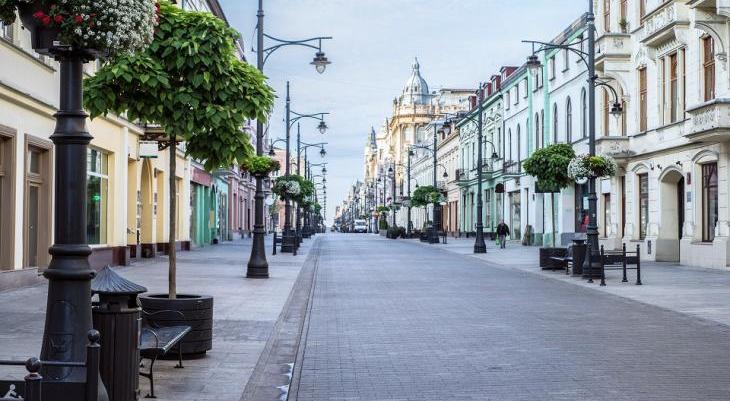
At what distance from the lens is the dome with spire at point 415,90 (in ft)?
493

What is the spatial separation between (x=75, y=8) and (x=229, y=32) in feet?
14.8

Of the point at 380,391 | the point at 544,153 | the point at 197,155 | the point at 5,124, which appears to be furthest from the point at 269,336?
the point at 544,153

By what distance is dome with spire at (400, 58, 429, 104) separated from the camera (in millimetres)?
150375

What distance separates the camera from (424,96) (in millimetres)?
151000

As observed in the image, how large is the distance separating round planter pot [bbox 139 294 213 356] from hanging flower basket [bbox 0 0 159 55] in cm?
427

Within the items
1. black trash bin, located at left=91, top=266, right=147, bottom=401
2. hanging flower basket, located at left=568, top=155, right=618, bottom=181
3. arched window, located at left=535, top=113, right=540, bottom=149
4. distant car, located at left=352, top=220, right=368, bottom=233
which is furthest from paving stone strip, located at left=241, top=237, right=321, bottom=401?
distant car, located at left=352, top=220, right=368, bottom=233

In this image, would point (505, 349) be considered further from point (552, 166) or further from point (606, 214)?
point (606, 214)

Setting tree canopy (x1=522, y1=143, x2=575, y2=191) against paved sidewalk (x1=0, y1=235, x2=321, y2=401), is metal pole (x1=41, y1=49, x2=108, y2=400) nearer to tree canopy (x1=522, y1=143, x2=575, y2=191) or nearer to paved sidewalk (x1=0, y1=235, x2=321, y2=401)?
paved sidewalk (x1=0, y1=235, x2=321, y2=401)

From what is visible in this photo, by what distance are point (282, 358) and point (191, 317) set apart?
51.6 inches

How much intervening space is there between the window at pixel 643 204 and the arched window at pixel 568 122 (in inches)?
448

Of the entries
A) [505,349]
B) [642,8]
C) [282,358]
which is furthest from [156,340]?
[642,8]

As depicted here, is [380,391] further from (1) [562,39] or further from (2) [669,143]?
(1) [562,39]

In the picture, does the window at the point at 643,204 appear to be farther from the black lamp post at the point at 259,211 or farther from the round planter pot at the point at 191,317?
the round planter pot at the point at 191,317

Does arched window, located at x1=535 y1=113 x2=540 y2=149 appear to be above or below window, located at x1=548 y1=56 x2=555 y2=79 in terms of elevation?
below
